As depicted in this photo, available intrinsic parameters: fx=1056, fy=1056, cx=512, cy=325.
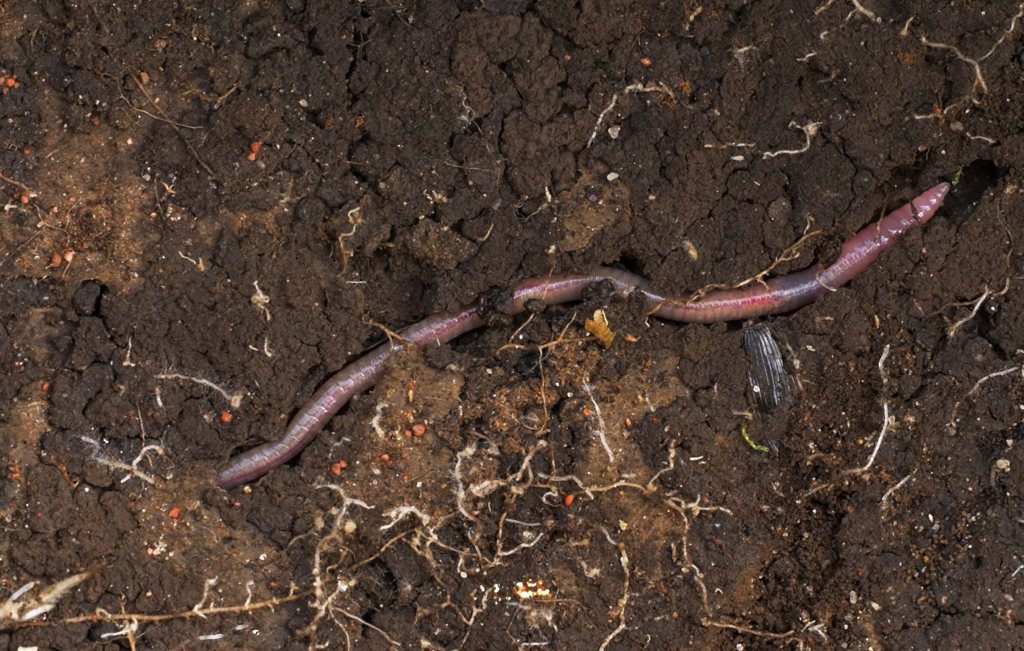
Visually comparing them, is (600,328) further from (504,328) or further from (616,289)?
(504,328)

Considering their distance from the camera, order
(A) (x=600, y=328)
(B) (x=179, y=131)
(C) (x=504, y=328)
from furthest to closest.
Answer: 1. (C) (x=504, y=328)
2. (A) (x=600, y=328)
3. (B) (x=179, y=131)

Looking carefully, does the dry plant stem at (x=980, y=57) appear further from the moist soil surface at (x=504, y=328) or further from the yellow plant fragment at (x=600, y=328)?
the yellow plant fragment at (x=600, y=328)

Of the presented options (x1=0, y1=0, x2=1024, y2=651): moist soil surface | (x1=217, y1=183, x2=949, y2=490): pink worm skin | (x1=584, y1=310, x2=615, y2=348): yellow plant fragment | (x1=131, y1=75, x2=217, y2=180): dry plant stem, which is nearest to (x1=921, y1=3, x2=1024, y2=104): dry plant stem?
(x1=0, y1=0, x2=1024, y2=651): moist soil surface

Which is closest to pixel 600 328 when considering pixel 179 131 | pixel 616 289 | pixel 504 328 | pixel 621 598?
pixel 616 289

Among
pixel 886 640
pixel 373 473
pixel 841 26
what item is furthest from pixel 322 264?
pixel 886 640

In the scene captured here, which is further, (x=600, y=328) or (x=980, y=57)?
(x=600, y=328)

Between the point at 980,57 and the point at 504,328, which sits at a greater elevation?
the point at 980,57

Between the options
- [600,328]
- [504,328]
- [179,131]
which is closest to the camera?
[179,131]

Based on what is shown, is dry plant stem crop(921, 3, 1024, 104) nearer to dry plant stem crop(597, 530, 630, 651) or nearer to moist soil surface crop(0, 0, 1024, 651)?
moist soil surface crop(0, 0, 1024, 651)

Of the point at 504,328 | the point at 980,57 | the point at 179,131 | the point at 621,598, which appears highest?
the point at 179,131
